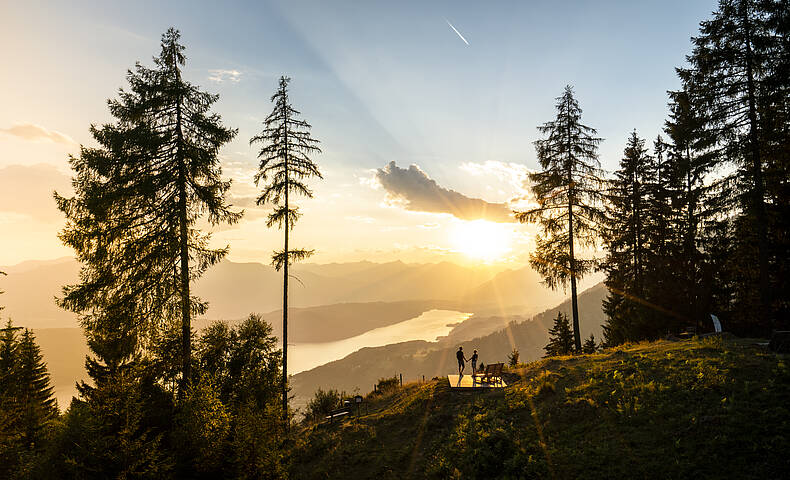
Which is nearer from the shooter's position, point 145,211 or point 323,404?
point 145,211

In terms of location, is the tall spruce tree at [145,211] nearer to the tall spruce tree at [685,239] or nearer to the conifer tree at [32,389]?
the conifer tree at [32,389]

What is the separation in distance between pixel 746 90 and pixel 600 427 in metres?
16.9

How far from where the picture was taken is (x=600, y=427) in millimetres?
9781

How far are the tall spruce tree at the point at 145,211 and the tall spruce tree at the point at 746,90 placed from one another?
21945 millimetres

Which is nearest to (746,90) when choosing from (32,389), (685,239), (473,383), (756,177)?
(756,177)

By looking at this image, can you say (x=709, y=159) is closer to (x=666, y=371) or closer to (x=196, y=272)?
(x=666, y=371)

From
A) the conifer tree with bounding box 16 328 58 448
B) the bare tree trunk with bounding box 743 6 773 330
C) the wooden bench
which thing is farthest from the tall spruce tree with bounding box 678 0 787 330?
the conifer tree with bounding box 16 328 58 448

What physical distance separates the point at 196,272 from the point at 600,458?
14346 millimetres

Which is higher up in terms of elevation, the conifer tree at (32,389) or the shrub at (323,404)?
the conifer tree at (32,389)

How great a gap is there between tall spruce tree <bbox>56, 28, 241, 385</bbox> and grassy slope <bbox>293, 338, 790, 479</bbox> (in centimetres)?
851

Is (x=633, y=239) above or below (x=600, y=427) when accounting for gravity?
above

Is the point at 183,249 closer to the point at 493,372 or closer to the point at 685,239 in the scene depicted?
the point at 493,372

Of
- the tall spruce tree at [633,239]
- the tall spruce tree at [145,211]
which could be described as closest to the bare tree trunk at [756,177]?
the tall spruce tree at [633,239]

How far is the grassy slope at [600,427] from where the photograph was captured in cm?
777
